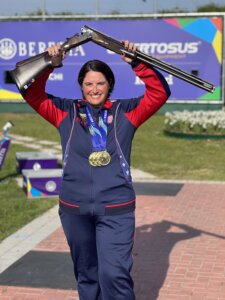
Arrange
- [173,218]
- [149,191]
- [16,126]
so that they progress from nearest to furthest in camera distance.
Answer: [173,218] < [149,191] < [16,126]

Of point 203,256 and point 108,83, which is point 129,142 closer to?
point 108,83

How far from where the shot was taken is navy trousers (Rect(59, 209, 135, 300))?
3.53 metres

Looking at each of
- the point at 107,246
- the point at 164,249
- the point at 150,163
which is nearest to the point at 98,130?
the point at 107,246

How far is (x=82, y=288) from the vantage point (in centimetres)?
385

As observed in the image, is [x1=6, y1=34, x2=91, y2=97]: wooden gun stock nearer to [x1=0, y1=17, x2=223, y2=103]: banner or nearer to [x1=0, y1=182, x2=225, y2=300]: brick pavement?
[x1=0, y1=182, x2=225, y2=300]: brick pavement

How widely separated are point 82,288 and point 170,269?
1876 mm

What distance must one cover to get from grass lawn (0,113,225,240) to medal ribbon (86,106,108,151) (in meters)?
3.50

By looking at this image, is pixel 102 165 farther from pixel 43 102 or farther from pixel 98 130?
pixel 43 102

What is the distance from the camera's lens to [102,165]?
3.53 metres

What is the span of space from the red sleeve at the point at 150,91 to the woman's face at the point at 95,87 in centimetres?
22

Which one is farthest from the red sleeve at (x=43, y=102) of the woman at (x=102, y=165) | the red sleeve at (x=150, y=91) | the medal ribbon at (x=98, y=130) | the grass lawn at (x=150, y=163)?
the grass lawn at (x=150, y=163)

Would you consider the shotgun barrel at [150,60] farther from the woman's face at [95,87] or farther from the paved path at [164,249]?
the paved path at [164,249]

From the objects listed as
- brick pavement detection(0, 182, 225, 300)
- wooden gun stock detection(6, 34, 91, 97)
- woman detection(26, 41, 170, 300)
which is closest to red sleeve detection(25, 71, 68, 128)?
woman detection(26, 41, 170, 300)

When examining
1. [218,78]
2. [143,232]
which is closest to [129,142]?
[143,232]
